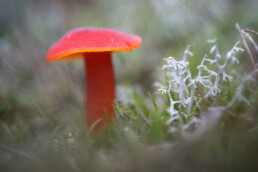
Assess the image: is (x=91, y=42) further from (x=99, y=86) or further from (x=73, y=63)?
(x=73, y=63)

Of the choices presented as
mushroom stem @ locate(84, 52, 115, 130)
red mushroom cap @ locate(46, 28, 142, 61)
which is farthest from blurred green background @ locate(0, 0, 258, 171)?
red mushroom cap @ locate(46, 28, 142, 61)

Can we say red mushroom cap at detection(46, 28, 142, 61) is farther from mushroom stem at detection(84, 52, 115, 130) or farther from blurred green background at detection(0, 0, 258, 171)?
blurred green background at detection(0, 0, 258, 171)

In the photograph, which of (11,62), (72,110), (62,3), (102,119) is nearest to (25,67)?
(11,62)

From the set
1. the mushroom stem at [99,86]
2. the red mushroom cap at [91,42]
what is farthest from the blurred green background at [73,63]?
the red mushroom cap at [91,42]

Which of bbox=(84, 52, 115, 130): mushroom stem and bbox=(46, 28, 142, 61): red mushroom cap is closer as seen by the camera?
A: bbox=(46, 28, 142, 61): red mushroom cap

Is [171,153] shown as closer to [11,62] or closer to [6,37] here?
[11,62]

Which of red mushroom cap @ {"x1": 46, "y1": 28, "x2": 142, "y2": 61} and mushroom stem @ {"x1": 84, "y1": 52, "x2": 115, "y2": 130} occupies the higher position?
red mushroom cap @ {"x1": 46, "y1": 28, "x2": 142, "y2": 61}
